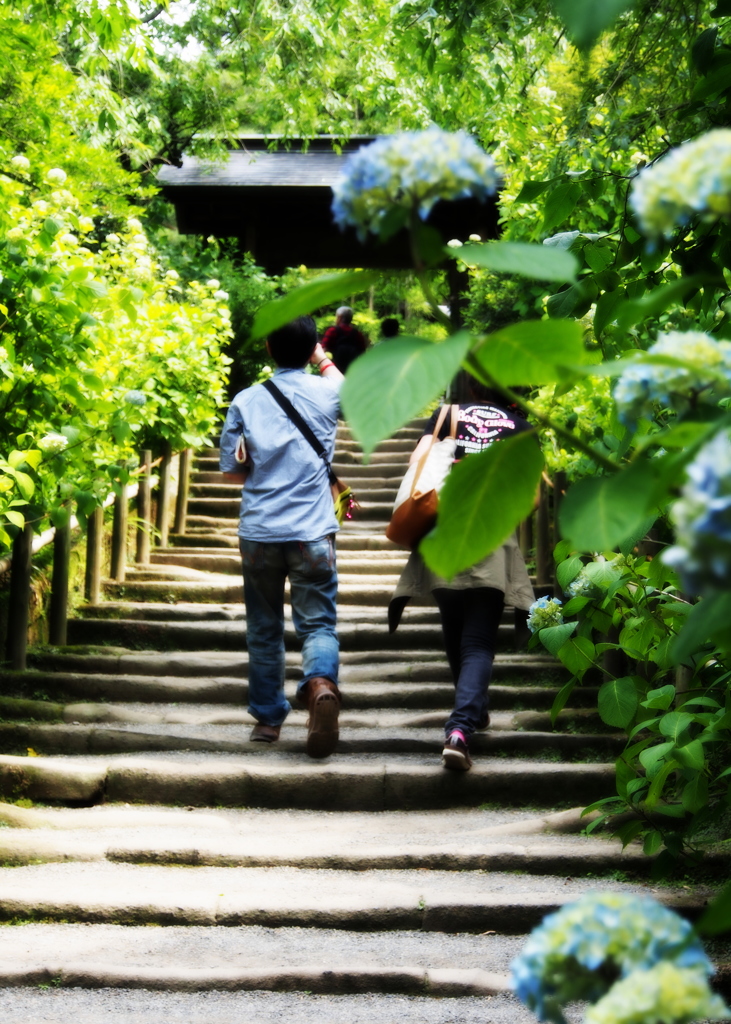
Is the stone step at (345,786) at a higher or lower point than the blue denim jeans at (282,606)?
lower

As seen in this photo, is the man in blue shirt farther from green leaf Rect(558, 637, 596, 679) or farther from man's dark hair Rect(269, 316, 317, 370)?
green leaf Rect(558, 637, 596, 679)

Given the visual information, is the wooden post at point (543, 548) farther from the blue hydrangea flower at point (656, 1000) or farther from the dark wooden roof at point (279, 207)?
the dark wooden roof at point (279, 207)

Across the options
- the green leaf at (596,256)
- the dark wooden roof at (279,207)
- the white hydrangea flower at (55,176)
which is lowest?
the green leaf at (596,256)

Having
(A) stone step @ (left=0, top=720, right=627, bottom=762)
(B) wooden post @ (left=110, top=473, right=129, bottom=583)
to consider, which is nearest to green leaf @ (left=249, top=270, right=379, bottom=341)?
(A) stone step @ (left=0, top=720, right=627, bottom=762)

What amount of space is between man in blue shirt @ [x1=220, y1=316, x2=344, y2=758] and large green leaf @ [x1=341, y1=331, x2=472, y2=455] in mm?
3288

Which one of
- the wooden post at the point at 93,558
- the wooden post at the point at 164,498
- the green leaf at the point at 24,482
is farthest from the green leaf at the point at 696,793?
the wooden post at the point at 164,498

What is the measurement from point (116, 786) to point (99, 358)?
1.91 m

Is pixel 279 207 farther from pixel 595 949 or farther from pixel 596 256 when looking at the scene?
pixel 595 949

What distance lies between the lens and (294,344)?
4020 mm

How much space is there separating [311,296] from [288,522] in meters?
3.25

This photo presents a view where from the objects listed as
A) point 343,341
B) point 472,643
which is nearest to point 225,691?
point 472,643

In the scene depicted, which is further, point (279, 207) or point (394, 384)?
point (279, 207)

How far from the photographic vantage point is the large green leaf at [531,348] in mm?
684

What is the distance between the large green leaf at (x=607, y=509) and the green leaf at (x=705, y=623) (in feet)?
0.20
